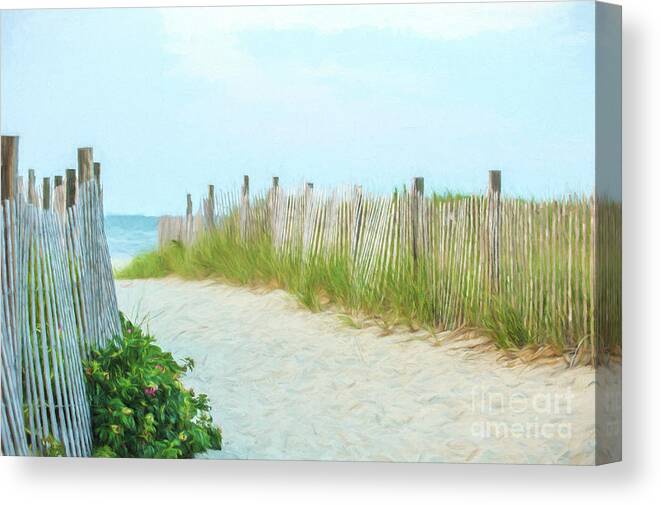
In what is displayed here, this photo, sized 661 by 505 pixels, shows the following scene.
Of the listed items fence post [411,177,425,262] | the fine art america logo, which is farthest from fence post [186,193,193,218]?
the fine art america logo

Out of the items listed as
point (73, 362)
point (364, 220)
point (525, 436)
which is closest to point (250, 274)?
point (364, 220)

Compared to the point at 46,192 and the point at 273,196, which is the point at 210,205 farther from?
the point at 46,192

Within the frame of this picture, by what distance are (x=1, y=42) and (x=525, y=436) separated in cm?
454

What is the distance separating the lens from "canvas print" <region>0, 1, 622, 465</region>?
6.95 m

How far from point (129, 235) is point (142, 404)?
119 centimetres

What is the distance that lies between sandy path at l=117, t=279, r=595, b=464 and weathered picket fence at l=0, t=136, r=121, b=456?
30 centimetres

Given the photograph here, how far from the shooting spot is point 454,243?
7.12 meters

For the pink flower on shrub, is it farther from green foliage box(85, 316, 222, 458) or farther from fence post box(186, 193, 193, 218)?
fence post box(186, 193, 193, 218)

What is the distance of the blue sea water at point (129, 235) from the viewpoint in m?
7.28

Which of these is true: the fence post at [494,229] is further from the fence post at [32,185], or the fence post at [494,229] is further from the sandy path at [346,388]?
the fence post at [32,185]

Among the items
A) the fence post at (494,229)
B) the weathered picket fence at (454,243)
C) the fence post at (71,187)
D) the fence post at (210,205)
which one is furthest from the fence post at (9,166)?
the fence post at (494,229)

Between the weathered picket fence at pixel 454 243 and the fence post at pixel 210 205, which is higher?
the fence post at pixel 210 205

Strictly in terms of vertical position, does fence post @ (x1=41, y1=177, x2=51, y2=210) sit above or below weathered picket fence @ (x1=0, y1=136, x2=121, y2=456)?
above

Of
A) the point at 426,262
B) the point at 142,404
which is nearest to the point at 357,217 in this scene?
the point at 426,262
